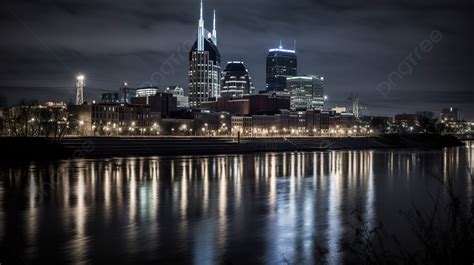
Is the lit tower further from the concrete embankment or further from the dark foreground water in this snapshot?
the dark foreground water

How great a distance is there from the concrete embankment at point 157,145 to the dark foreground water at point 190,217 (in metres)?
26.4

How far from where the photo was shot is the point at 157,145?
85.2 metres

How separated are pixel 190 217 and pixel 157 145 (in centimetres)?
6561

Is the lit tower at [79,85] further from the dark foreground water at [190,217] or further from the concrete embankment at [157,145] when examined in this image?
the dark foreground water at [190,217]

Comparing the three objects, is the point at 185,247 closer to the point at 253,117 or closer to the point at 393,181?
the point at 393,181

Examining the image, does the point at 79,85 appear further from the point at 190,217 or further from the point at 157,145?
the point at 190,217

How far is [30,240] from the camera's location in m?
15.9

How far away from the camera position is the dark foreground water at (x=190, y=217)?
14.5 metres

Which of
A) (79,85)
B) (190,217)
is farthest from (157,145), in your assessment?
(190,217)

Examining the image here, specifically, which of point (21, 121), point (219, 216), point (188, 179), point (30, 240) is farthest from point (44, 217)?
point (21, 121)

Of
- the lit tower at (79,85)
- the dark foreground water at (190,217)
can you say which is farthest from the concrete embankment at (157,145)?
the lit tower at (79,85)

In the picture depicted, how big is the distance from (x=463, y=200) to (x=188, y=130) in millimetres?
123366

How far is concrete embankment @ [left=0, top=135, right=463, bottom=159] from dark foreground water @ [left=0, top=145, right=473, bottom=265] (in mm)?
26429

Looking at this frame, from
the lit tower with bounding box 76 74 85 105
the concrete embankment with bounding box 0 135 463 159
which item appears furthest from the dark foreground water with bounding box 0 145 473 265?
the lit tower with bounding box 76 74 85 105
